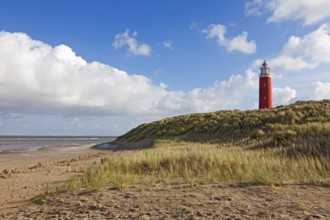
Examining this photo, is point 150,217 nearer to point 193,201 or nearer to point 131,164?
point 193,201

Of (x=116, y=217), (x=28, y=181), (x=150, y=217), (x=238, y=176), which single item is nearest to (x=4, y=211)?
(x=116, y=217)

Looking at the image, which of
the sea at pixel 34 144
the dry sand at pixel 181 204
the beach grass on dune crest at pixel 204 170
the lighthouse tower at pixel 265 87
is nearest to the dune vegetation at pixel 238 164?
the beach grass on dune crest at pixel 204 170

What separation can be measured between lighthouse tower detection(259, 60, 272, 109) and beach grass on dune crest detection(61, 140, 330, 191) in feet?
113

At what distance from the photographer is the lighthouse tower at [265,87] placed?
5079 centimetres

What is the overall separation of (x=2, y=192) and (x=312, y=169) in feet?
27.8

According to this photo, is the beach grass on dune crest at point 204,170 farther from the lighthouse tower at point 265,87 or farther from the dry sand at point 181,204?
the lighthouse tower at point 265,87

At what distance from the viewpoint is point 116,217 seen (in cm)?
661

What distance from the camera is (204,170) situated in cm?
1307

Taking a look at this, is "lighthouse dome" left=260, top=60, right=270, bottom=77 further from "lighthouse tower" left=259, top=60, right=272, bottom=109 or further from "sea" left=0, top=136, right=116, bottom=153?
Result: "sea" left=0, top=136, right=116, bottom=153

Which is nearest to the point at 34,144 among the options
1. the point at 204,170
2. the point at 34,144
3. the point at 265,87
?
the point at 34,144

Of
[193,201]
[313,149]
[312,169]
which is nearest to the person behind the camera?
[193,201]

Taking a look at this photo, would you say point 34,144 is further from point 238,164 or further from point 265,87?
point 238,164

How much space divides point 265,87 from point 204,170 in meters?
39.9

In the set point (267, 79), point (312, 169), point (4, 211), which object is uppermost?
point (267, 79)
